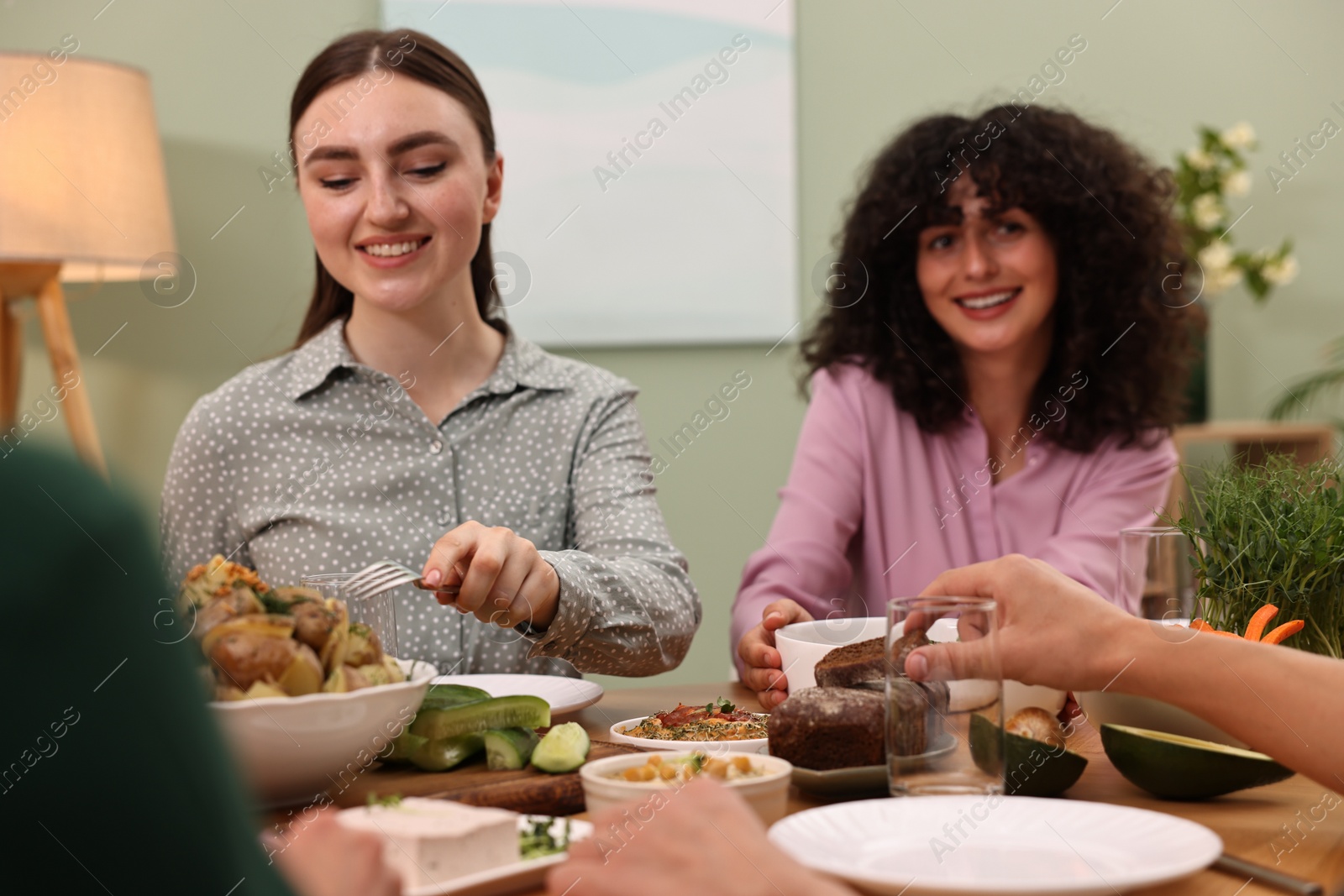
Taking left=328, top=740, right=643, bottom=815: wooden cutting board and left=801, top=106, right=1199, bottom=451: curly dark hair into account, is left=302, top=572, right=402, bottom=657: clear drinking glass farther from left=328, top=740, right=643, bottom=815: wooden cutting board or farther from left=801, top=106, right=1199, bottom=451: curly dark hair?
left=801, top=106, right=1199, bottom=451: curly dark hair

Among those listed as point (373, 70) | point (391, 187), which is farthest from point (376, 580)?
point (373, 70)

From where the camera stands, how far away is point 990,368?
200cm

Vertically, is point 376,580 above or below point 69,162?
below

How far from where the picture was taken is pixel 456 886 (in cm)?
62

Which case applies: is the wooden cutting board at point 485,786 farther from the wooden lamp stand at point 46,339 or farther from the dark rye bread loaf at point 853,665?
the wooden lamp stand at point 46,339

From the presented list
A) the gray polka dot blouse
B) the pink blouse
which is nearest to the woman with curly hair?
the pink blouse

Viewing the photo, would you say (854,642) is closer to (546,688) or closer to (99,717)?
(546,688)

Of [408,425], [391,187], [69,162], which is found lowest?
[408,425]

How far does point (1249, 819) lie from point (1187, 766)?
0.17 feet

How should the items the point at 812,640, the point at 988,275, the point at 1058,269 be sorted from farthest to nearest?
the point at 1058,269
the point at 988,275
the point at 812,640

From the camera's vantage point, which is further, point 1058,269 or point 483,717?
point 1058,269

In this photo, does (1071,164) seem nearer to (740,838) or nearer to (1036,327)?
(1036,327)

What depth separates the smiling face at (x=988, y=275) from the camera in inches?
74.3

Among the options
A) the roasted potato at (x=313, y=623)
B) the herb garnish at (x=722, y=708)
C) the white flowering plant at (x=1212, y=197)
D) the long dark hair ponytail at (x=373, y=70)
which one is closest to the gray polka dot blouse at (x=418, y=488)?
the long dark hair ponytail at (x=373, y=70)
